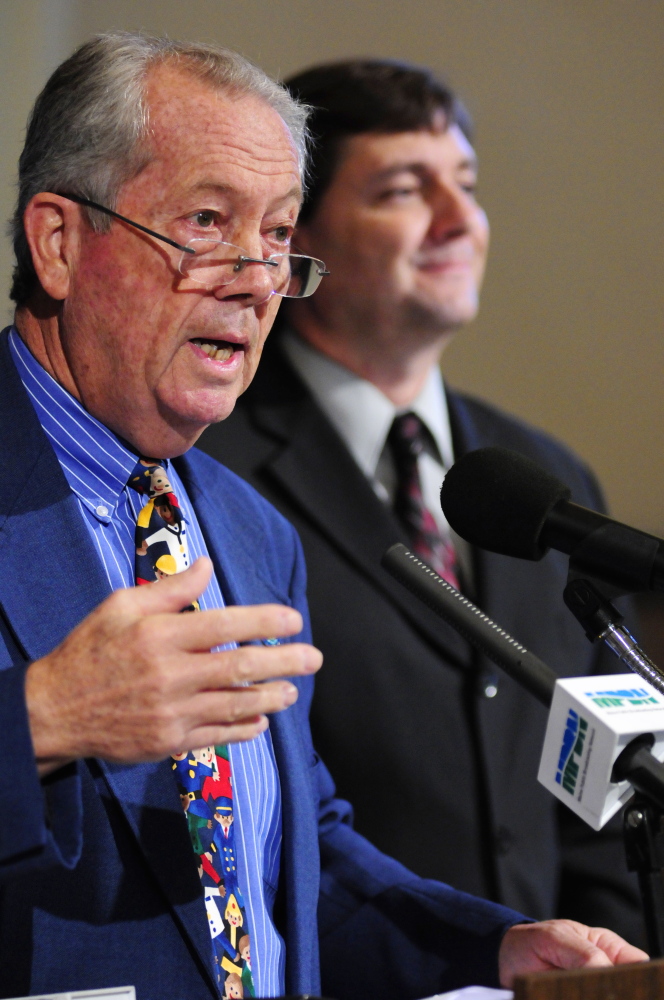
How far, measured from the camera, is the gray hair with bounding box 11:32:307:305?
1247 millimetres

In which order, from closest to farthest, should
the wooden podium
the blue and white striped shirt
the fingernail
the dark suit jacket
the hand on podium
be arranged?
the wooden podium
the fingernail
the hand on podium
the blue and white striped shirt
the dark suit jacket

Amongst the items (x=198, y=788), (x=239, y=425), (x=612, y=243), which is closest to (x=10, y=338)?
(x=198, y=788)

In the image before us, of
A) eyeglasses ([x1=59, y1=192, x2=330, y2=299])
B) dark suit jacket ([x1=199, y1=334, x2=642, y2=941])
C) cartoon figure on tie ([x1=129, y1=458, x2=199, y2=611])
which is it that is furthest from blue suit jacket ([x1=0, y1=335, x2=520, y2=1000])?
dark suit jacket ([x1=199, y1=334, x2=642, y2=941])

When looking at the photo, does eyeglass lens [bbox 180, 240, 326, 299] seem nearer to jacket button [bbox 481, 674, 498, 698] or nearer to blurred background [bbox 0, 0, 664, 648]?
jacket button [bbox 481, 674, 498, 698]

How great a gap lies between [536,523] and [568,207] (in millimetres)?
2075

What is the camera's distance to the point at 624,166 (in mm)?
2814

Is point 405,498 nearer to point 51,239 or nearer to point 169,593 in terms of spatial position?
point 51,239

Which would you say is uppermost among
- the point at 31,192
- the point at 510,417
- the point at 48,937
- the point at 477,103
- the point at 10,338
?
the point at 477,103

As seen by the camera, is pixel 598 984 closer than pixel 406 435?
Yes

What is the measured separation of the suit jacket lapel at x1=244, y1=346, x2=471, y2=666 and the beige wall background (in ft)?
2.44

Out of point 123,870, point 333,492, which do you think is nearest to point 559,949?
point 123,870

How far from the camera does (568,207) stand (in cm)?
280

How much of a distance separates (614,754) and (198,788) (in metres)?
0.53

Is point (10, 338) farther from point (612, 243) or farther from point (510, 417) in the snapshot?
point (612, 243)
